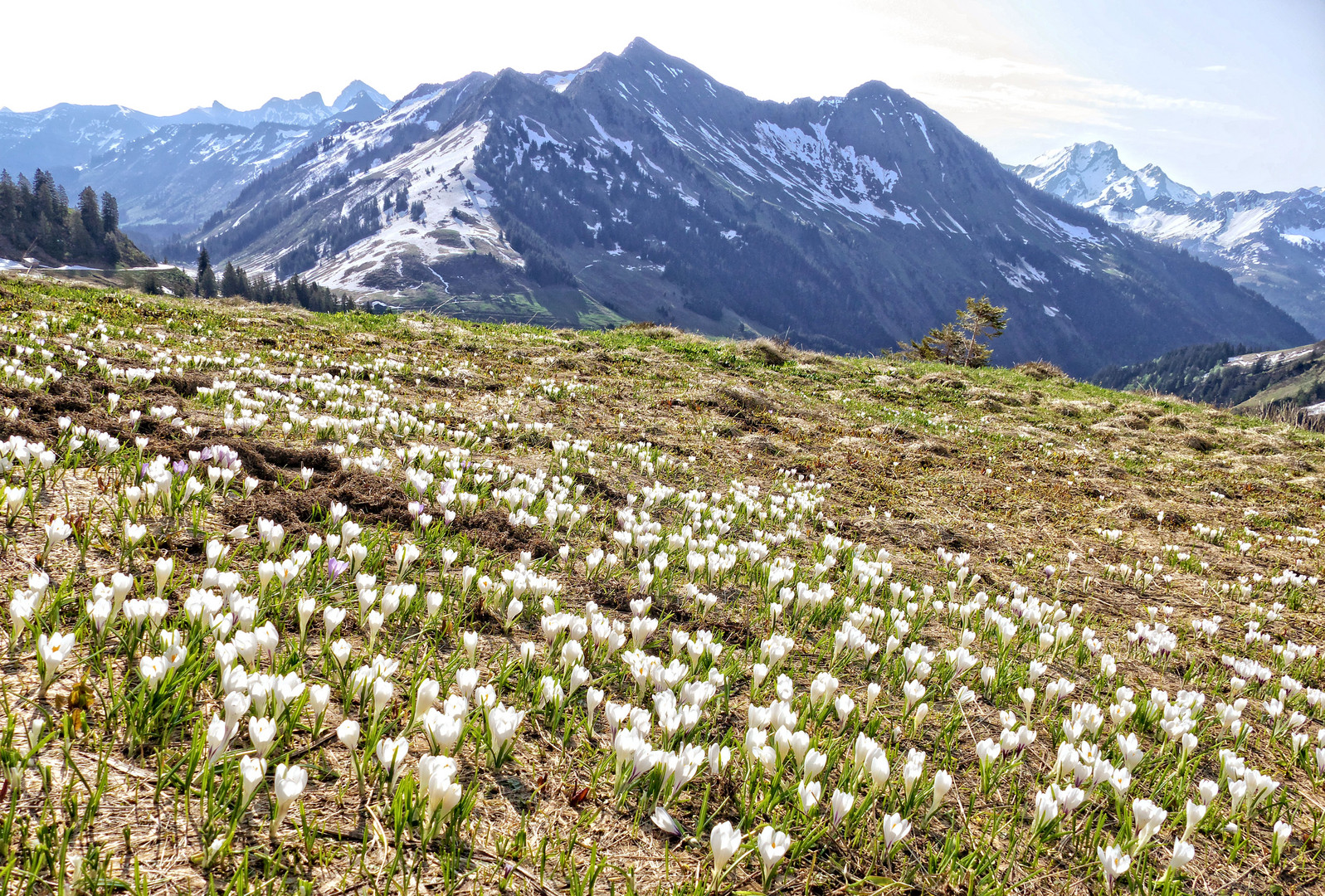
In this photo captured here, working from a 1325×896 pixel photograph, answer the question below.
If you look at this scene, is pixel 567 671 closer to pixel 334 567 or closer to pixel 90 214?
pixel 334 567

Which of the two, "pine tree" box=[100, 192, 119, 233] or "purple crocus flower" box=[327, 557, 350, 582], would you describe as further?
"pine tree" box=[100, 192, 119, 233]

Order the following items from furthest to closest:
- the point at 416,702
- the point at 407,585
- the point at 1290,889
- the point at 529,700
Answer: the point at 407,585 → the point at 529,700 → the point at 1290,889 → the point at 416,702

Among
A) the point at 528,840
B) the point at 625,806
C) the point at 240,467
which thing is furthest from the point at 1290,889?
the point at 240,467

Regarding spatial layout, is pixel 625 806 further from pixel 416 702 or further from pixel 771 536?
pixel 771 536

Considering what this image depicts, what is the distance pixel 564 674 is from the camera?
135 inches

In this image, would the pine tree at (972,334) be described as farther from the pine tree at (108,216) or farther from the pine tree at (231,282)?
the pine tree at (108,216)

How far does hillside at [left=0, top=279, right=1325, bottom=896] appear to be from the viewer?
2.28 metres

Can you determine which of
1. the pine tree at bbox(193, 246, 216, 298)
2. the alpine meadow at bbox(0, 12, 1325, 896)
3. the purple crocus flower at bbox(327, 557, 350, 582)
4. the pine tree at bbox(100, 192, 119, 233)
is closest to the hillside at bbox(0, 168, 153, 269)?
the pine tree at bbox(100, 192, 119, 233)

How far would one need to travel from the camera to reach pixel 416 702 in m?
2.74

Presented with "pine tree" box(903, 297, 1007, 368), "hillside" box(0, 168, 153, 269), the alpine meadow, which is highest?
"hillside" box(0, 168, 153, 269)

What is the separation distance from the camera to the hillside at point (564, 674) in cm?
228

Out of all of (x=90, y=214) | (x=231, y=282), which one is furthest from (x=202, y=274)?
(x=90, y=214)

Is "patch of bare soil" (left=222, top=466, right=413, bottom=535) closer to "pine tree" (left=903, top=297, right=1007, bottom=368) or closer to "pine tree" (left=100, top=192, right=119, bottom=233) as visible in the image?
"pine tree" (left=903, top=297, right=1007, bottom=368)

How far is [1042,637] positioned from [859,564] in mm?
1514
